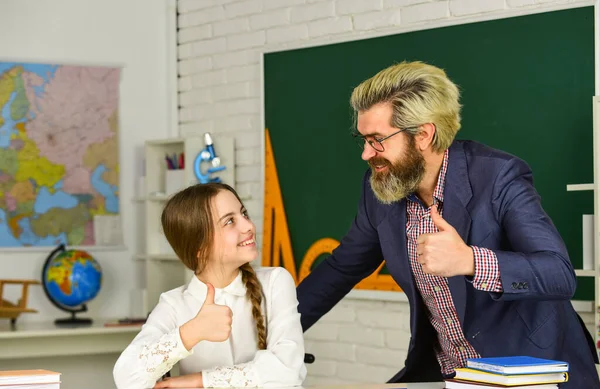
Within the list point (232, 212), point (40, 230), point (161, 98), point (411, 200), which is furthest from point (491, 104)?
point (40, 230)

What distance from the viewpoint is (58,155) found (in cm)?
475

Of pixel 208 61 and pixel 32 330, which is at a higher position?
pixel 208 61

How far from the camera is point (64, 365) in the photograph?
4648 mm

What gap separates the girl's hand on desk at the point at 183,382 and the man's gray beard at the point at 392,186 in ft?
2.34

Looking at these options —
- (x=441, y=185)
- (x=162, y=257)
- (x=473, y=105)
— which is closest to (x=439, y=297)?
(x=441, y=185)

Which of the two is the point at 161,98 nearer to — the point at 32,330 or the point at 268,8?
the point at 268,8

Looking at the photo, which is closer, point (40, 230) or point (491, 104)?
point (491, 104)

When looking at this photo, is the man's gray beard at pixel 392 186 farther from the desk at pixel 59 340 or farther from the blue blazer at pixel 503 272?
the desk at pixel 59 340

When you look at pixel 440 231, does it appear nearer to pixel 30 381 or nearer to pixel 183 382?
pixel 183 382

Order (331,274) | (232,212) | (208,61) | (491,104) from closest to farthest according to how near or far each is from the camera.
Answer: (232,212)
(331,274)
(491,104)
(208,61)

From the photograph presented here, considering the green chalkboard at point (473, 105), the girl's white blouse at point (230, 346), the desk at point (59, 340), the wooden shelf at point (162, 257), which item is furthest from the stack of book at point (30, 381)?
the wooden shelf at point (162, 257)

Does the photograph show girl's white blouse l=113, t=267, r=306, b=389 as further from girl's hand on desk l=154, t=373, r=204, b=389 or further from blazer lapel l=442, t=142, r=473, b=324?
blazer lapel l=442, t=142, r=473, b=324

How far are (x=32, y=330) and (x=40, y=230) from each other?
2.37 ft

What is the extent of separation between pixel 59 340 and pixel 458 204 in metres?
2.46
